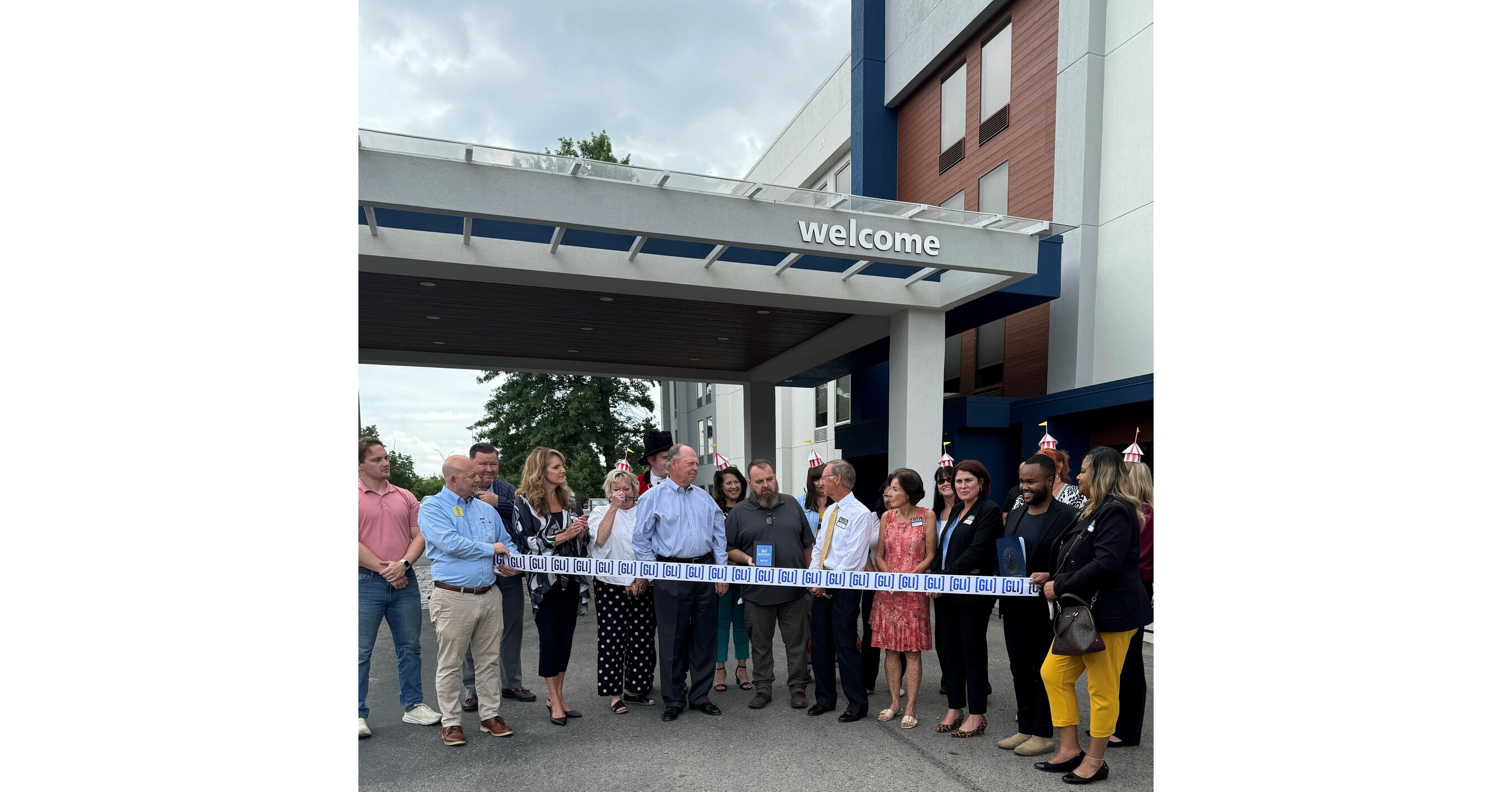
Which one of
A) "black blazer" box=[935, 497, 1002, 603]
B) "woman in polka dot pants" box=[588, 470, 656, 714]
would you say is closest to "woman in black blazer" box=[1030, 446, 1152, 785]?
"black blazer" box=[935, 497, 1002, 603]

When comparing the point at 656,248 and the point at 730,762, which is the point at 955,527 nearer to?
the point at 730,762

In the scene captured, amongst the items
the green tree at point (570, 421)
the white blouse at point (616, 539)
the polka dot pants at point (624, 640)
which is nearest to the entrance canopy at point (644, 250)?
the white blouse at point (616, 539)

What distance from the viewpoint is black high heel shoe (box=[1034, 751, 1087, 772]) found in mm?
5305

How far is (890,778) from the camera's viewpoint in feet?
17.0

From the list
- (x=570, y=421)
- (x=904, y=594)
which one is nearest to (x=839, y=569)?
(x=904, y=594)

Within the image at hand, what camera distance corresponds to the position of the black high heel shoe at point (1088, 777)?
16.7ft

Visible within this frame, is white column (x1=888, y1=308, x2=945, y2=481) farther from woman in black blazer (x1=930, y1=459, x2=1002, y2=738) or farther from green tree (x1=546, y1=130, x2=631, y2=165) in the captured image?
green tree (x1=546, y1=130, x2=631, y2=165)

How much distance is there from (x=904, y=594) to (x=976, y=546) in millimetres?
680

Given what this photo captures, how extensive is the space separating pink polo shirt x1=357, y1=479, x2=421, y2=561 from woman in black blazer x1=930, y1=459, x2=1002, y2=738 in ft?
12.5

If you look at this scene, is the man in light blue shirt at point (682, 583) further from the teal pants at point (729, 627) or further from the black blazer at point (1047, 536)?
the black blazer at point (1047, 536)

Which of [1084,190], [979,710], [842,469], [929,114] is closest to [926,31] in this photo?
[929,114]

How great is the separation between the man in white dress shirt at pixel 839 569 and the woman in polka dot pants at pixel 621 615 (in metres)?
1.35

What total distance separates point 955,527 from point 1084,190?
11.2 metres

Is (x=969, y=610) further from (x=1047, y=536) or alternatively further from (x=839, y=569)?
(x=839, y=569)
